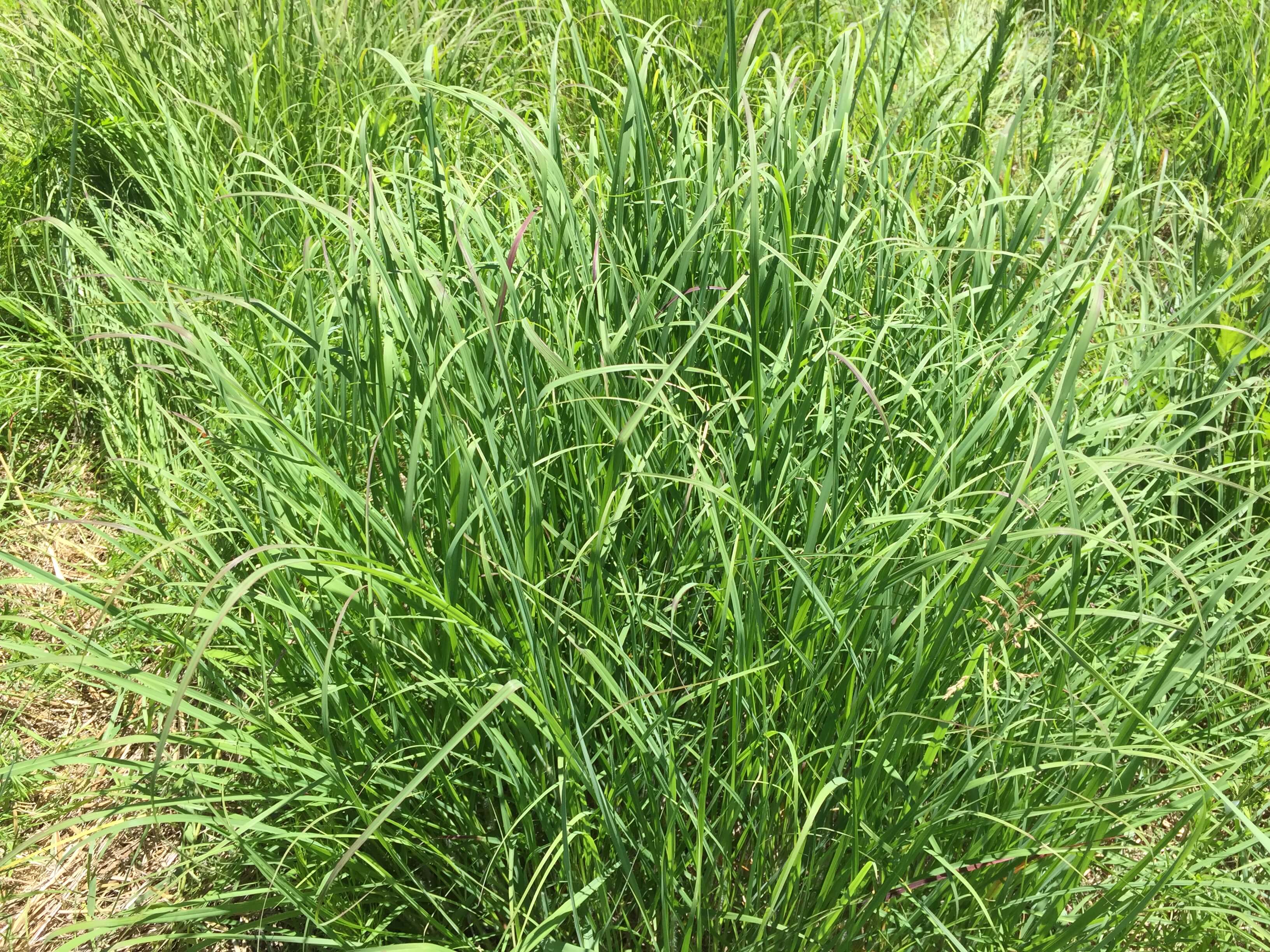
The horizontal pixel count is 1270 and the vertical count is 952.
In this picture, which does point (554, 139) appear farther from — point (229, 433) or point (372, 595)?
point (229, 433)

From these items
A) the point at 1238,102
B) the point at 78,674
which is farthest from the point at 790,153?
the point at 1238,102

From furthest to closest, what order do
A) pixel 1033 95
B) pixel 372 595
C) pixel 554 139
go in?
pixel 1033 95, pixel 554 139, pixel 372 595

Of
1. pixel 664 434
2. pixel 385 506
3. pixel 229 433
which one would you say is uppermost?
pixel 664 434

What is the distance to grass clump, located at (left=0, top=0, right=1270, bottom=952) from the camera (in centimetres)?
120

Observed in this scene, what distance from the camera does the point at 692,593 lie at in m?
1.45

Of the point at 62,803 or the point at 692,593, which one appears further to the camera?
the point at 62,803

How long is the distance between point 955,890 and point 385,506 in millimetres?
878

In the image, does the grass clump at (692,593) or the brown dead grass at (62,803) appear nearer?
the grass clump at (692,593)

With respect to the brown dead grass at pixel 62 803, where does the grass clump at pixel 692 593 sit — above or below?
above

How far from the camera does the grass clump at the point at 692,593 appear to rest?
120cm

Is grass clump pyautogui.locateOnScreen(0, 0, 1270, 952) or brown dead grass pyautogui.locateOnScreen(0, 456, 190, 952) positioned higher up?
grass clump pyautogui.locateOnScreen(0, 0, 1270, 952)

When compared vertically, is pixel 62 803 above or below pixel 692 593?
below

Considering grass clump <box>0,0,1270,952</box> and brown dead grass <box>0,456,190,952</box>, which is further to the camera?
brown dead grass <box>0,456,190,952</box>

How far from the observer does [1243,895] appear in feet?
4.79
